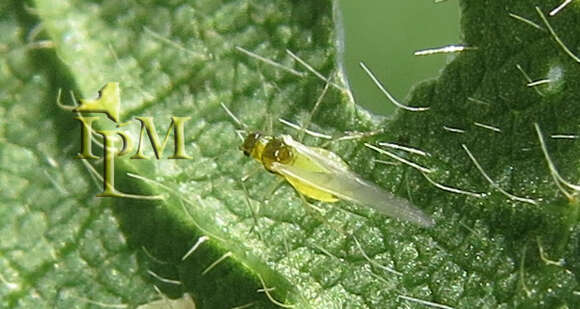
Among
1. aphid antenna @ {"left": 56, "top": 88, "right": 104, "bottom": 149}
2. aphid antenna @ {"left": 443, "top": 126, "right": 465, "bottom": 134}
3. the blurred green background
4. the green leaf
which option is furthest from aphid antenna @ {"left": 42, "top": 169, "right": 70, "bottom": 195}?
aphid antenna @ {"left": 443, "top": 126, "right": 465, "bottom": 134}

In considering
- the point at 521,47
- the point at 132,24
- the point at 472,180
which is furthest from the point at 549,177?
the point at 132,24

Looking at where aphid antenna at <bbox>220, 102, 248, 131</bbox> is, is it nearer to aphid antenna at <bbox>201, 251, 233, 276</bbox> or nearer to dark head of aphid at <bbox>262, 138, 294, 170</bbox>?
dark head of aphid at <bbox>262, 138, 294, 170</bbox>

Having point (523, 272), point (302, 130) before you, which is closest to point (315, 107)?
point (302, 130)

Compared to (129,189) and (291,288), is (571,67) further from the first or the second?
(129,189)

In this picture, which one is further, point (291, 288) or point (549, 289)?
point (291, 288)

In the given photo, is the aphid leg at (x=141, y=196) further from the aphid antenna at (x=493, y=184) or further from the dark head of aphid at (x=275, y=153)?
the aphid antenna at (x=493, y=184)
